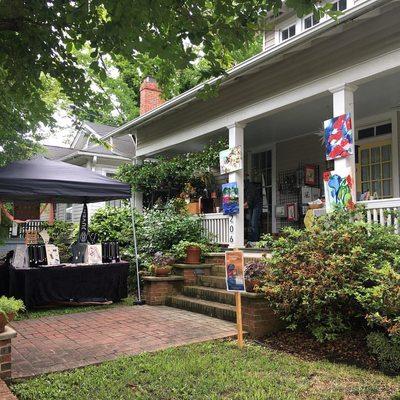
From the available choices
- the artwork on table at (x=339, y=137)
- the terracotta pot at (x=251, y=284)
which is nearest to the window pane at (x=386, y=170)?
the artwork on table at (x=339, y=137)

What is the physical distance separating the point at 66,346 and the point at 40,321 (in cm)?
168

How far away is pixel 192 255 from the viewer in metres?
8.34

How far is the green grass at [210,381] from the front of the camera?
3574mm

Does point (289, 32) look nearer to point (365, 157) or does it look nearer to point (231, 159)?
point (365, 157)

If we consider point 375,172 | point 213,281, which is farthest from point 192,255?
point 375,172

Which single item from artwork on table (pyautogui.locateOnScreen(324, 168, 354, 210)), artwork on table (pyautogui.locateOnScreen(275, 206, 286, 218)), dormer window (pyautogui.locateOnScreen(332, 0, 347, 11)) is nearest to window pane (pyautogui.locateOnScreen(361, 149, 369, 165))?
artwork on table (pyautogui.locateOnScreen(275, 206, 286, 218))

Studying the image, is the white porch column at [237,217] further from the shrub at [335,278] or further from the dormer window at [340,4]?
the dormer window at [340,4]

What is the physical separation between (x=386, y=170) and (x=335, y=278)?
4.95 m

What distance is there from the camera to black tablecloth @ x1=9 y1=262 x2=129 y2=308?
7.27 metres

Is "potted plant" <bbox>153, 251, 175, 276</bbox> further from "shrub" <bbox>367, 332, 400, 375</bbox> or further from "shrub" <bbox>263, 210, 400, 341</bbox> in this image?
"shrub" <bbox>367, 332, 400, 375</bbox>

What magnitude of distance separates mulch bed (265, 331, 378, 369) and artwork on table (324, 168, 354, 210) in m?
2.01

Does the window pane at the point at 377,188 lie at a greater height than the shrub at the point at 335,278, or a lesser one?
greater

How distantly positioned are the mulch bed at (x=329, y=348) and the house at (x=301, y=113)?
6.69 feet

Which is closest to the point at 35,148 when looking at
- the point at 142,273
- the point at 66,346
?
the point at 142,273
